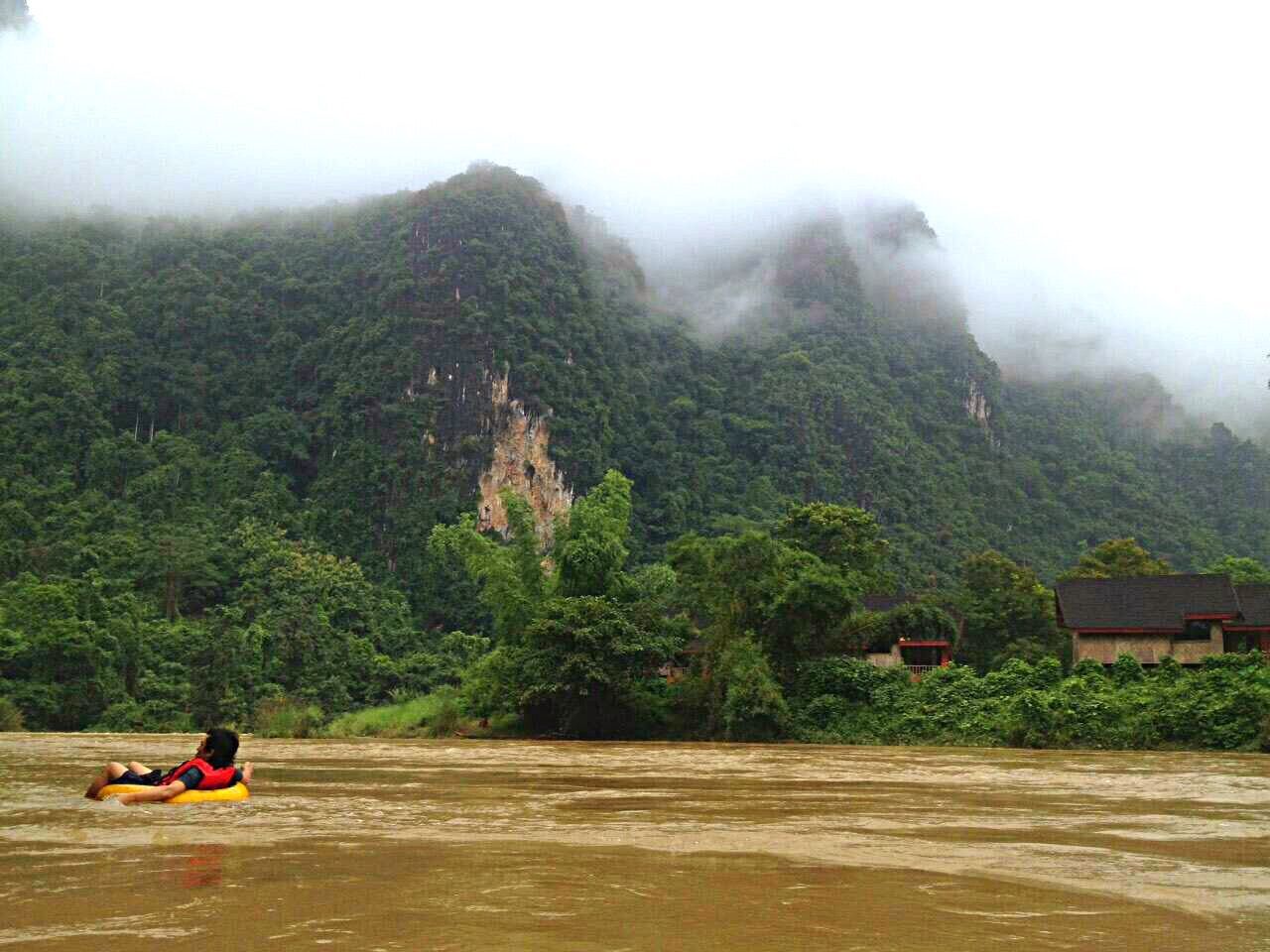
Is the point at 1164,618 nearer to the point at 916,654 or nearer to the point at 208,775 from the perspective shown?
the point at 916,654

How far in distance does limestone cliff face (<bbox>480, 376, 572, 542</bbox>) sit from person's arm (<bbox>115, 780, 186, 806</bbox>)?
56.6 m

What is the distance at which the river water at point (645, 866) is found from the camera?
4.89 m

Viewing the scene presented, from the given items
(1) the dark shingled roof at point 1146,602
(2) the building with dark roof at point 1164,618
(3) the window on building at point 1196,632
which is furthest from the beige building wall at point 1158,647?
(1) the dark shingled roof at point 1146,602

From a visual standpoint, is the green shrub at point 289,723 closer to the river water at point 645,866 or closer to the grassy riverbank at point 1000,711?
the grassy riverbank at point 1000,711

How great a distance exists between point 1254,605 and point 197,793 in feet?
100

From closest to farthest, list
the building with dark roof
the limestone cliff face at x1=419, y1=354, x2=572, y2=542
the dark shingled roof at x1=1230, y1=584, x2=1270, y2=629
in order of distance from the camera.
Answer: the building with dark roof
the dark shingled roof at x1=1230, y1=584, x2=1270, y2=629
the limestone cliff face at x1=419, y1=354, x2=572, y2=542

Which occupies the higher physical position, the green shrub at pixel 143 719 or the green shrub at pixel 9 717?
the green shrub at pixel 9 717

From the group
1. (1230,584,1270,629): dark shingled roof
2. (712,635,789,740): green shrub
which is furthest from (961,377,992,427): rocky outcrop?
(712,635,789,740): green shrub

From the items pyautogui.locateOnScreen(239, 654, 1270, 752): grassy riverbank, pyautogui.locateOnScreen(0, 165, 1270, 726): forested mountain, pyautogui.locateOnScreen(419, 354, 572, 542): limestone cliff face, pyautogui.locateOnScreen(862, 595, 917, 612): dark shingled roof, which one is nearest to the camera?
pyautogui.locateOnScreen(239, 654, 1270, 752): grassy riverbank

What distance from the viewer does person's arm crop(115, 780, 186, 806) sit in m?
9.39

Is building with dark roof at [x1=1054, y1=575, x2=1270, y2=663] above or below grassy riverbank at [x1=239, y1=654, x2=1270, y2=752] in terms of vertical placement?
above

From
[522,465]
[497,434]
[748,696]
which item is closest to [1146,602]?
[748,696]

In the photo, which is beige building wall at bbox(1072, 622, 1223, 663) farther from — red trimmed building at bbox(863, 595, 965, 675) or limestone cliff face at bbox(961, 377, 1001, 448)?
limestone cliff face at bbox(961, 377, 1001, 448)

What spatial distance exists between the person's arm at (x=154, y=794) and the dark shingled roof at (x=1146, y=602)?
Answer: 87.9 ft
